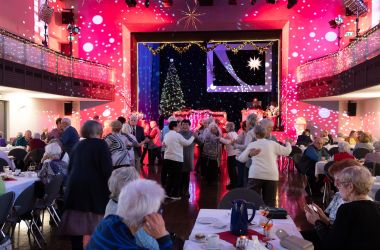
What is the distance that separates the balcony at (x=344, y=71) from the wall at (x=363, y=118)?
5.71 ft

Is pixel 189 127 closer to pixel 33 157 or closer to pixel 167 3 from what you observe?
pixel 33 157

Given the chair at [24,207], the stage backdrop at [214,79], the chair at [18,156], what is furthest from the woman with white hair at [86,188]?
the stage backdrop at [214,79]

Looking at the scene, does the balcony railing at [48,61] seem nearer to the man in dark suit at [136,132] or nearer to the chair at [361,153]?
the man in dark suit at [136,132]

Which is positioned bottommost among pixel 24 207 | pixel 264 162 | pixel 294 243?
pixel 24 207

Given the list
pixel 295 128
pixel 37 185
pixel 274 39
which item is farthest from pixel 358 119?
pixel 37 185

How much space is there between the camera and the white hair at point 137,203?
2.02 metres

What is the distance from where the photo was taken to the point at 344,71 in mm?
13523

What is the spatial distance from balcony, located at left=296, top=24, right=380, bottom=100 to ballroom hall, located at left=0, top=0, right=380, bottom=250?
65 millimetres

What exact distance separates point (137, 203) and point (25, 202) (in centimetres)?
344

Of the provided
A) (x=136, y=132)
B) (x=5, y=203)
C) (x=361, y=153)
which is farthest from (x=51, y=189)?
(x=361, y=153)

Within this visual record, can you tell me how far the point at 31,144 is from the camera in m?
8.84

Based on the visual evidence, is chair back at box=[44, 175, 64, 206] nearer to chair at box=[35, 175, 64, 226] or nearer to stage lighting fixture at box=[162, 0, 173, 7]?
chair at box=[35, 175, 64, 226]

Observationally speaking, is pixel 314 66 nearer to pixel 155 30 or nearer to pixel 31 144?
pixel 155 30

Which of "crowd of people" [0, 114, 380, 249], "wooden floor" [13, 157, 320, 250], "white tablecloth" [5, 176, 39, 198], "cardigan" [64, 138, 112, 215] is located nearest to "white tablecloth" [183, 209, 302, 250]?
"crowd of people" [0, 114, 380, 249]
